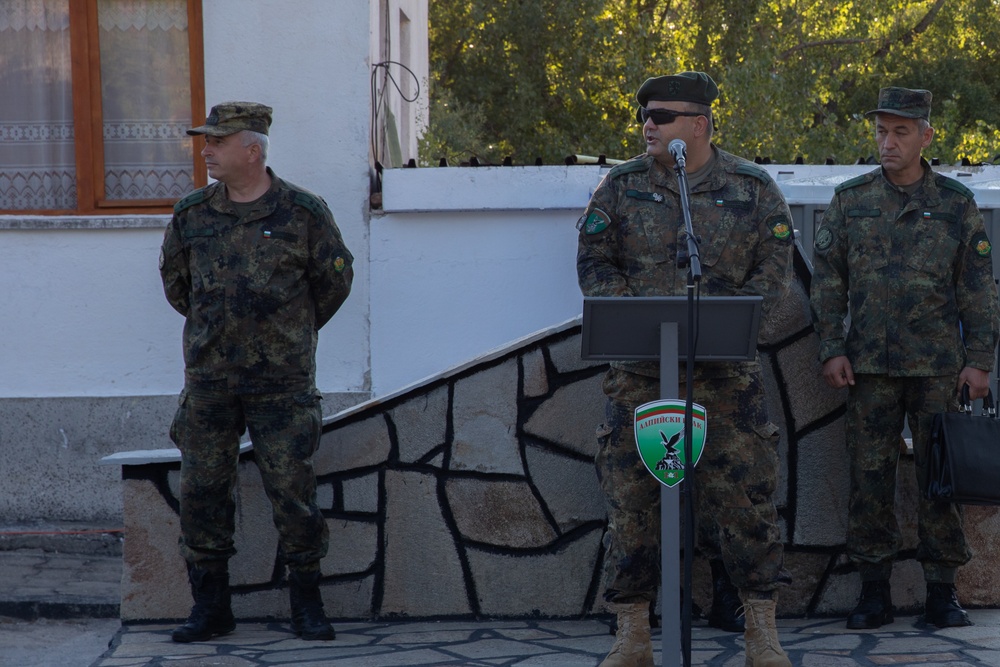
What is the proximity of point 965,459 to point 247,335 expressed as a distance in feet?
8.63

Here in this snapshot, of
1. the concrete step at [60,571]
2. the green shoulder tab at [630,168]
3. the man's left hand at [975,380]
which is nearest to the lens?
the green shoulder tab at [630,168]

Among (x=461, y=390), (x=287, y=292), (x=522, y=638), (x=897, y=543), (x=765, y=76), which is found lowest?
(x=522, y=638)

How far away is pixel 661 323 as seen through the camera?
3.77 metres

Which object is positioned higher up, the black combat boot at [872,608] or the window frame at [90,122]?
the window frame at [90,122]

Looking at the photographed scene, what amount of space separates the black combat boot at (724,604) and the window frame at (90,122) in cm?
428

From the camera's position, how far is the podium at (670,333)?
371cm

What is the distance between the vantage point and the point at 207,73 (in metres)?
7.83

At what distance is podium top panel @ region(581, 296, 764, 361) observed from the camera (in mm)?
3703

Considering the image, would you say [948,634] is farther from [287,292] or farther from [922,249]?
[287,292]

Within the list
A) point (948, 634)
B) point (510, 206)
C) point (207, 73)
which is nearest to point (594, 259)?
point (948, 634)

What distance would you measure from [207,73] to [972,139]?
1492 cm

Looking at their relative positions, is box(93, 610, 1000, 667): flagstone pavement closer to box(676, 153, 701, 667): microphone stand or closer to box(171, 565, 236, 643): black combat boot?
box(171, 565, 236, 643): black combat boot

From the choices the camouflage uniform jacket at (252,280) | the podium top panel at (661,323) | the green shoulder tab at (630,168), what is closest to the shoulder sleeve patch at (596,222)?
the green shoulder tab at (630,168)

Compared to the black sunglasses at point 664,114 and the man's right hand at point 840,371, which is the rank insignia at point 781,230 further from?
the man's right hand at point 840,371
